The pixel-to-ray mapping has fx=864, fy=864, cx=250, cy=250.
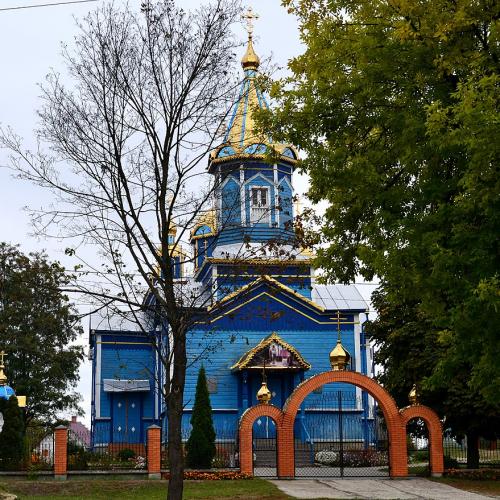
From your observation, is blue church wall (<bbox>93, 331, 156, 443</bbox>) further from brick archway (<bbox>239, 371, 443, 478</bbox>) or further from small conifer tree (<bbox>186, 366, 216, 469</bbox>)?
brick archway (<bbox>239, 371, 443, 478</bbox>)

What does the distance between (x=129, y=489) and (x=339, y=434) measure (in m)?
10.4

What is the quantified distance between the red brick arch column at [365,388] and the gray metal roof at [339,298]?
1128 centimetres

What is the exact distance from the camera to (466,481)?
2091 centimetres

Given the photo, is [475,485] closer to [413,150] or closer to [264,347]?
[264,347]

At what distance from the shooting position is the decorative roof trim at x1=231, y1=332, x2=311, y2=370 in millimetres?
29016

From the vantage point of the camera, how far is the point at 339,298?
116 ft

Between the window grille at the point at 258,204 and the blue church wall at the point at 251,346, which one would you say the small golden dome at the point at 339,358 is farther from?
the blue church wall at the point at 251,346

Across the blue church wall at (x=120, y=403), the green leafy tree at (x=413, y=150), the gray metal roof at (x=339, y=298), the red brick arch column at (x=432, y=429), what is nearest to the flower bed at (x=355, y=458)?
the red brick arch column at (x=432, y=429)

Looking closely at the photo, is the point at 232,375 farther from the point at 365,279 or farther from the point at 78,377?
the point at 365,279

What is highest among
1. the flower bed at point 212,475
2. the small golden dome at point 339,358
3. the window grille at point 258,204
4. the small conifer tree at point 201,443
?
the window grille at point 258,204

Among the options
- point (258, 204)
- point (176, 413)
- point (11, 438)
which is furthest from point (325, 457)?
point (176, 413)

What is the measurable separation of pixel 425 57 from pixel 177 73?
362 cm

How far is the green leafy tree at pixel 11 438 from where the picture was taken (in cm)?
2097

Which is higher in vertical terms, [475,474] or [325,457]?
[325,457]
